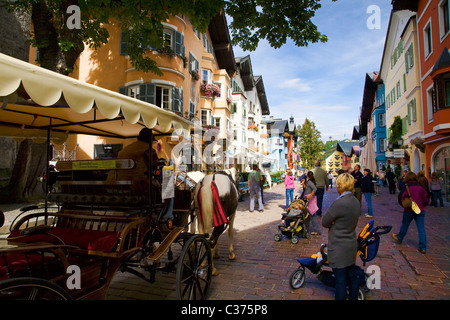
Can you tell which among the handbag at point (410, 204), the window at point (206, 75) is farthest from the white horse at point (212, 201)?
the window at point (206, 75)

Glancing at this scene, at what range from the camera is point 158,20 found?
8.32 metres

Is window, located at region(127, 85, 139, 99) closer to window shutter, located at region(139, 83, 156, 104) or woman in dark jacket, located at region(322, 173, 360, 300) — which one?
window shutter, located at region(139, 83, 156, 104)

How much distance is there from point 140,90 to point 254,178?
9.13 m

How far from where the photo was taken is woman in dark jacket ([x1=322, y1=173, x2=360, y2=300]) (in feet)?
10.9

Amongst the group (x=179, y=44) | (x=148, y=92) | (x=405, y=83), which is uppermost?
(x=179, y=44)

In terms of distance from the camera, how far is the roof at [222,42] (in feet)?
81.7

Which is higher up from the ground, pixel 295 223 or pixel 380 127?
pixel 380 127

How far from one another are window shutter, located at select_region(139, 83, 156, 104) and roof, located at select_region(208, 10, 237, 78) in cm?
1161

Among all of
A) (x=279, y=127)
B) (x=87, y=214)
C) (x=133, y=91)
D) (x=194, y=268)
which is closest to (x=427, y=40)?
(x=133, y=91)

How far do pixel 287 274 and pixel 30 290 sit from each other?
12.6ft

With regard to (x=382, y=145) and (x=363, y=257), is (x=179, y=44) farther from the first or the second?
(x=382, y=145)
